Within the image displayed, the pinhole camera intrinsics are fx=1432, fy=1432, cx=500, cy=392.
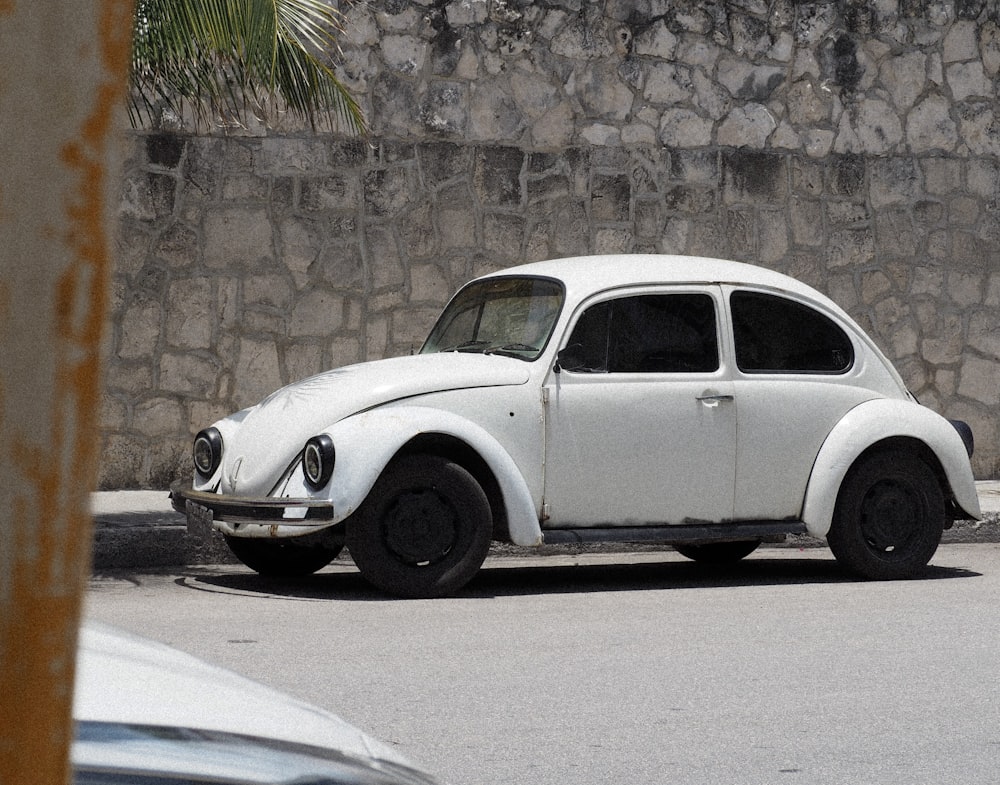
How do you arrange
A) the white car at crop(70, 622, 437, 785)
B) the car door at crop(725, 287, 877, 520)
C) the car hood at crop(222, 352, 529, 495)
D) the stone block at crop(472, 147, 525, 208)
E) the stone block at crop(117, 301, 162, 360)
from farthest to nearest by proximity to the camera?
the stone block at crop(472, 147, 525, 208) < the stone block at crop(117, 301, 162, 360) < the car door at crop(725, 287, 877, 520) < the car hood at crop(222, 352, 529, 495) < the white car at crop(70, 622, 437, 785)

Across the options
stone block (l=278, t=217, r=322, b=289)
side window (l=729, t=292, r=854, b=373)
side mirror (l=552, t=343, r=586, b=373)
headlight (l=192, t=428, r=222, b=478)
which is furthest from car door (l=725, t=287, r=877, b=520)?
stone block (l=278, t=217, r=322, b=289)

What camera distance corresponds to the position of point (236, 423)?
24.3ft

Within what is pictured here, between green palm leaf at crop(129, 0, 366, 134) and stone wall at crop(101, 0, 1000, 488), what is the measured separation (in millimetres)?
450

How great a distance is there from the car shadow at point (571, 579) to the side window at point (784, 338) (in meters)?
1.16

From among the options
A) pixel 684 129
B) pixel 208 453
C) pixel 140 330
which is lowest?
pixel 208 453

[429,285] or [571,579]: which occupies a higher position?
[429,285]

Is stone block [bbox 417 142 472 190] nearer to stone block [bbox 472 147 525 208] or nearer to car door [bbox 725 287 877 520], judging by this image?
stone block [bbox 472 147 525 208]

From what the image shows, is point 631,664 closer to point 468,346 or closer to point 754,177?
point 468,346

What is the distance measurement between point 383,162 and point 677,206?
7.70ft

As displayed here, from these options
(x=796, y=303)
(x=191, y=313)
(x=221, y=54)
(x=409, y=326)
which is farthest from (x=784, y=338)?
(x=191, y=313)

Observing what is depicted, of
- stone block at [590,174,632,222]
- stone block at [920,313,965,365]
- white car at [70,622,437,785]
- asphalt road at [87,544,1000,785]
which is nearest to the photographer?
white car at [70,622,437,785]

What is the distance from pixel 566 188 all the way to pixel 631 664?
20.5ft

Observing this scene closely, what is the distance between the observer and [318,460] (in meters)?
6.54

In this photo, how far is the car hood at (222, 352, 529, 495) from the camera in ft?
22.2
